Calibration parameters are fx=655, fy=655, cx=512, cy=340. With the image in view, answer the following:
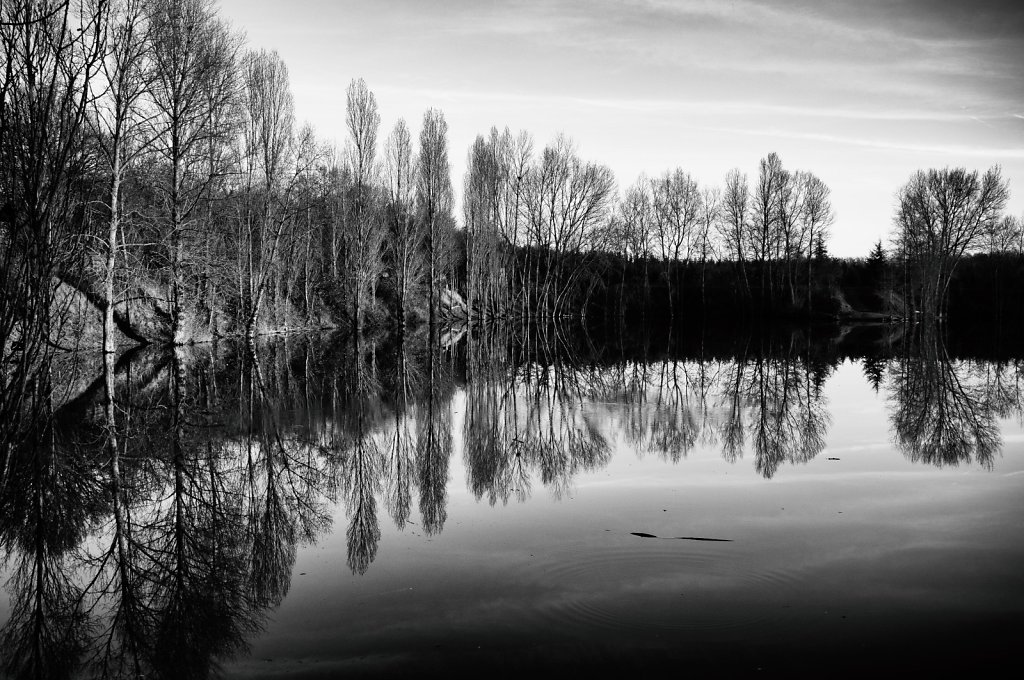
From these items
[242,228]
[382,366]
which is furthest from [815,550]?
[242,228]

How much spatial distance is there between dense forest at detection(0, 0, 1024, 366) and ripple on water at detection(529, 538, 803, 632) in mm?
3975

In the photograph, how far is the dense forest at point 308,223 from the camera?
4.45m

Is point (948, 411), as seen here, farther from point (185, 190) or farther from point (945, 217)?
point (945, 217)

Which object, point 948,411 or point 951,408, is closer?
point 948,411

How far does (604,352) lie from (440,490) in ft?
67.5

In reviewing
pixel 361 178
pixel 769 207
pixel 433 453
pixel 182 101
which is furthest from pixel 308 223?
pixel 769 207

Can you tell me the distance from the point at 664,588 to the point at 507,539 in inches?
62.6

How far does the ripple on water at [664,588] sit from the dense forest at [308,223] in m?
3.98

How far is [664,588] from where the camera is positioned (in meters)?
4.66

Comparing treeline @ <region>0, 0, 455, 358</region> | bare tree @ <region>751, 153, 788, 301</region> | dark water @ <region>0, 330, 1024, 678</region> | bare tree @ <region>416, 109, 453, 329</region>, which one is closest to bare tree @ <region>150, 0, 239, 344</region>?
treeline @ <region>0, 0, 455, 358</region>

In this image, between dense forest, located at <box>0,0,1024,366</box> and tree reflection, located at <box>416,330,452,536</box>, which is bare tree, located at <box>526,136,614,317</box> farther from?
tree reflection, located at <box>416,330,452,536</box>

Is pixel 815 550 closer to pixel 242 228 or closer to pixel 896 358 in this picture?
pixel 896 358

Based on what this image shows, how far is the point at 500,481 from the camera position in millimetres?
7711

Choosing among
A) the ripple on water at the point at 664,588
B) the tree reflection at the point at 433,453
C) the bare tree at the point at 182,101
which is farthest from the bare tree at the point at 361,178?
the ripple on water at the point at 664,588
